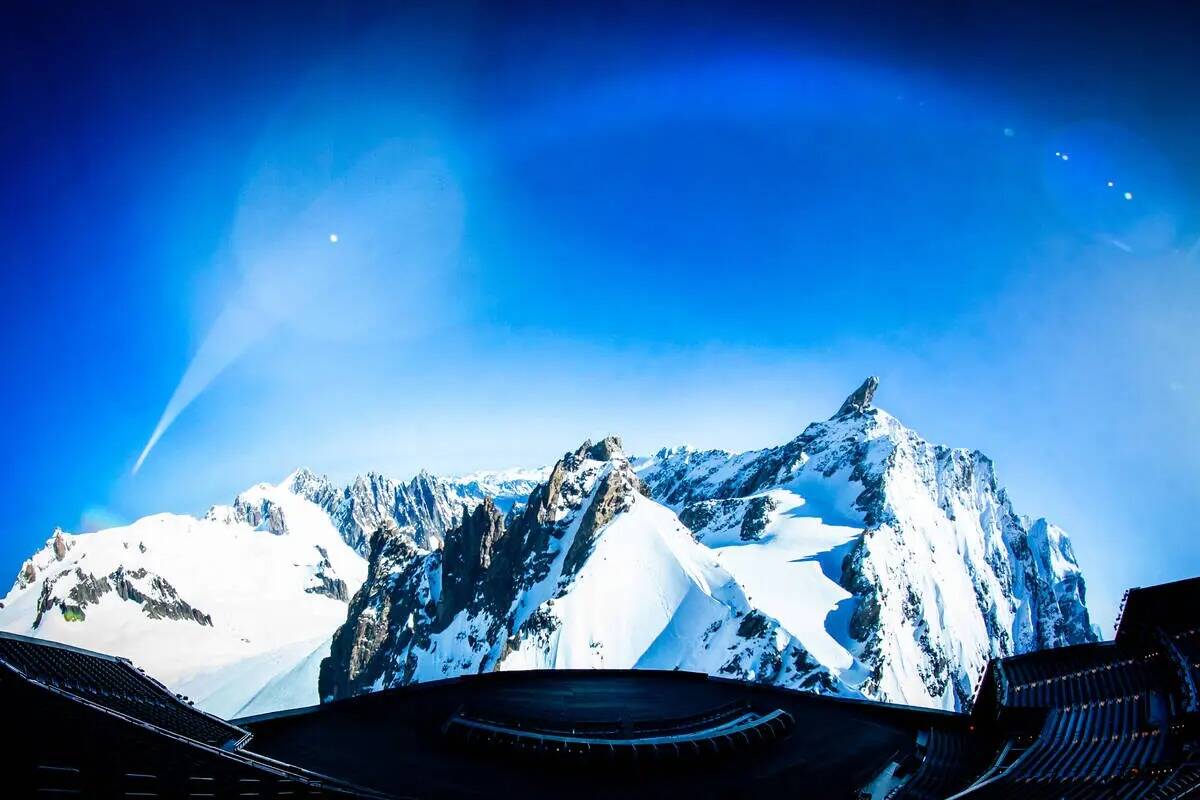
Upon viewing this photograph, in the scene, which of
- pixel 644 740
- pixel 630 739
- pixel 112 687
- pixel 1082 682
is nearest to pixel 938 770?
pixel 644 740

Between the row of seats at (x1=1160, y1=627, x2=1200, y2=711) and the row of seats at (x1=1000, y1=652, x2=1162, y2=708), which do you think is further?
the row of seats at (x1=1000, y1=652, x2=1162, y2=708)

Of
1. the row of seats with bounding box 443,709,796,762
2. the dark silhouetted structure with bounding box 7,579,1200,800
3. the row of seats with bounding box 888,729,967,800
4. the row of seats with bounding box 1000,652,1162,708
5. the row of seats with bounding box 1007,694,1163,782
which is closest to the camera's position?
the dark silhouetted structure with bounding box 7,579,1200,800

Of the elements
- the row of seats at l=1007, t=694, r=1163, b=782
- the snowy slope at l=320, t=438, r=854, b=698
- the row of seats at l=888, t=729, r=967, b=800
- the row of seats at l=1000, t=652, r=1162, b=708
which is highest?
the snowy slope at l=320, t=438, r=854, b=698

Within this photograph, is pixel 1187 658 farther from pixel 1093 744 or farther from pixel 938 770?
pixel 938 770

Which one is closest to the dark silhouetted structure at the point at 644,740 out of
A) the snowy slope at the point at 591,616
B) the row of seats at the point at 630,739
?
the row of seats at the point at 630,739

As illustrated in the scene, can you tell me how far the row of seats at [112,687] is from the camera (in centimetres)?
2747

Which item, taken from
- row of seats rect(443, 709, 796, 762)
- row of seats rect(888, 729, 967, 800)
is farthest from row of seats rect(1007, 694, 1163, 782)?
row of seats rect(443, 709, 796, 762)

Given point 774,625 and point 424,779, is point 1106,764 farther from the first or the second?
point 774,625

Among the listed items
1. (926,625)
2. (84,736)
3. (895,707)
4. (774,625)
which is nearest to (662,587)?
(774,625)

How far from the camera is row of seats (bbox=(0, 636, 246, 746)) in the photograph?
2747 cm

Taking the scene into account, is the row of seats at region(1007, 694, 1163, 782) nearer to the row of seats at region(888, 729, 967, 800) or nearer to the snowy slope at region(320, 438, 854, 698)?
the row of seats at region(888, 729, 967, 800)

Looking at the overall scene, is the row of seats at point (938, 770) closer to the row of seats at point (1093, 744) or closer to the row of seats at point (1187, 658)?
the row of seats at point (1093, 744)

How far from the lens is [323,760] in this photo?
2667cm

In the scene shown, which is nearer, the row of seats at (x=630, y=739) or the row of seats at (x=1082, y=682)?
the row of seats at (x=630, y=739)
